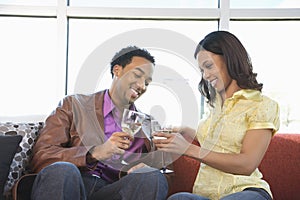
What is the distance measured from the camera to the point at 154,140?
5.68ft

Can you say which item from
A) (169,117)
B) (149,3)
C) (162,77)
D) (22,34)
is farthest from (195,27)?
(22,34)

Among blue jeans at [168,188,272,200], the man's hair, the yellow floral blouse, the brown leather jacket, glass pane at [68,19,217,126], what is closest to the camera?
blue jeans at [168,188,272,200]

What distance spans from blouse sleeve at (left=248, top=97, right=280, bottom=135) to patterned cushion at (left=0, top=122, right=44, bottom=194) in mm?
1139

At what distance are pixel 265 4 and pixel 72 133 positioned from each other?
1751 millimetres

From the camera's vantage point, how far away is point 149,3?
3.05 m

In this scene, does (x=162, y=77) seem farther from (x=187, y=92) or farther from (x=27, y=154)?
(x=27, y=154)

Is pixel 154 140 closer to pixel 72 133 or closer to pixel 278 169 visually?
pixel 72 133

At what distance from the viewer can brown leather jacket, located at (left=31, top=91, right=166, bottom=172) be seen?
2.04 m

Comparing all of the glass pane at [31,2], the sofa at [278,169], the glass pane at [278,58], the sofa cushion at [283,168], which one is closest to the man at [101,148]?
the sofa at [278,169]

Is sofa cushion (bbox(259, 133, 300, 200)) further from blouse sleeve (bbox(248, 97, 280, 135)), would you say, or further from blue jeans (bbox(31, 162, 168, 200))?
blue jeans (bbox(31, 162, 168, 200))

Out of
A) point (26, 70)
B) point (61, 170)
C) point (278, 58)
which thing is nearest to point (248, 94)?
point (61, 170)

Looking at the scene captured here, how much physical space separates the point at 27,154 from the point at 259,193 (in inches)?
46.4

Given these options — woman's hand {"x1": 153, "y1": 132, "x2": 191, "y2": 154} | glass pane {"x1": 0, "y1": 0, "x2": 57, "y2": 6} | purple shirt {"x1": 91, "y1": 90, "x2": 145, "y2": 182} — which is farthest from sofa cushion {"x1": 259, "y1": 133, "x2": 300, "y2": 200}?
glass pane {"x1": 0, "y1": 0, "x2": 57, "y2": 6}

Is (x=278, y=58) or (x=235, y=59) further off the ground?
(x=278, y=58)
